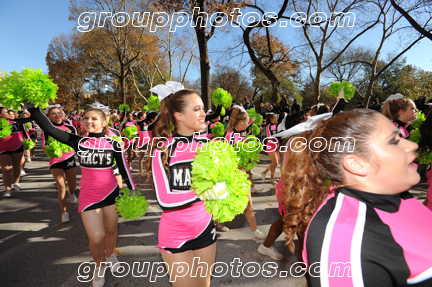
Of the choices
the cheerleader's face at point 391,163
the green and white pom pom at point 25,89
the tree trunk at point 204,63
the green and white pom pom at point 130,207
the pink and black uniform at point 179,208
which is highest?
the tree trunk at point 204,63

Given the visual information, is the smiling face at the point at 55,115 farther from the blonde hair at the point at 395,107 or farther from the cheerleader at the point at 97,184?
the blonde hair at the point at 395,107

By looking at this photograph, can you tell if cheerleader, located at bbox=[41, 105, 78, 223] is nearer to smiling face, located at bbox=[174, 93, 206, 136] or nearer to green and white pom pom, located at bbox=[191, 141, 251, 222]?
smiling face, located at bbox=[174, 93, 206, 136]

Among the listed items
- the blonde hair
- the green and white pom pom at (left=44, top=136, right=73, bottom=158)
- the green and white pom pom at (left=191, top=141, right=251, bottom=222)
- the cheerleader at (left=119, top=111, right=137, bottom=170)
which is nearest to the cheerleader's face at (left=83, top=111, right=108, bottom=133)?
the green and white pom pom at (left=44, top=136, right=73, bottom=158)

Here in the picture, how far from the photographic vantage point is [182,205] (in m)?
1.89

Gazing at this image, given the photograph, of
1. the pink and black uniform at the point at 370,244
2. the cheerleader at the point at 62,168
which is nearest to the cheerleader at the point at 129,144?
the cheerleader at the point at 62,168

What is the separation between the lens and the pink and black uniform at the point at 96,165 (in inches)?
108

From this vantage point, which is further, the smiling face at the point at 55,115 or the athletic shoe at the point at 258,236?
the smiling face at the point at 55,115

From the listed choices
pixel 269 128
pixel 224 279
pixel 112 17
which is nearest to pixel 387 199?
pixel 224 279

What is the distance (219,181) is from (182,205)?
506 mm

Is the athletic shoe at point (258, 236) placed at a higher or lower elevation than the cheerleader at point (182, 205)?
lower

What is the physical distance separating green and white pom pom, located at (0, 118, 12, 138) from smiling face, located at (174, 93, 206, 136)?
20.4ft

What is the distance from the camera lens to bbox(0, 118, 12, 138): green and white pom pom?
5705mm

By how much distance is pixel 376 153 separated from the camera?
1.08 metres

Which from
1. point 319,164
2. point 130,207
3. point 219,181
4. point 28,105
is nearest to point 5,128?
point 28,105
